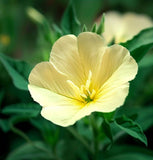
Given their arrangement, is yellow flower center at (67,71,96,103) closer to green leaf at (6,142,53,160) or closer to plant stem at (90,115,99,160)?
plant stem at (90,115,99,160)

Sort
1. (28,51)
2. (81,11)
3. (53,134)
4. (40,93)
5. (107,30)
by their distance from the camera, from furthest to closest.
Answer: (81,11)
(28,51)
(107,30)
(53,134)
(40,93)

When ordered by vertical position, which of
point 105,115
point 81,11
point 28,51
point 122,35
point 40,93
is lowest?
point 28,51

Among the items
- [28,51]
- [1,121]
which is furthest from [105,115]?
[28,51]

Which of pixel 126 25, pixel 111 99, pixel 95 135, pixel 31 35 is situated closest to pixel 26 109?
pixel 95 135

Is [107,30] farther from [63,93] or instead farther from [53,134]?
[63,93]

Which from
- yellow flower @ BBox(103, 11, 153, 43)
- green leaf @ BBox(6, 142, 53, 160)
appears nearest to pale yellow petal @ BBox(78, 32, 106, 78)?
green leaf @ BBox(6, 142, 53, 160)

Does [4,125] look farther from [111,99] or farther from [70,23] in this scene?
[111,99]

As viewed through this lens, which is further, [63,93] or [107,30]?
[107,30]

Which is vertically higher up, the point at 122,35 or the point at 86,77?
the point at 86,77

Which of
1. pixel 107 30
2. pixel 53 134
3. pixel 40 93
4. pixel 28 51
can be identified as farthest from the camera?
pixel 28 51
